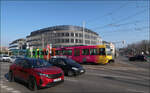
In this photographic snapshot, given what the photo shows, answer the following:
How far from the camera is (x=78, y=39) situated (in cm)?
7069

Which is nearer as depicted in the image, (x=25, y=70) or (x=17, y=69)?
(x=25, y=70)

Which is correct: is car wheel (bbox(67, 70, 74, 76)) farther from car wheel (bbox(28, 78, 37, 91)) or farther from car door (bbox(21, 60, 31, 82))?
car wheel (bbox(28, 78, 37, 91))

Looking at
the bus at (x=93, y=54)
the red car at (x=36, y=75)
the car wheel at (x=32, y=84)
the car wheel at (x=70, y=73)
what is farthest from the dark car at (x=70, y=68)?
the bus at (x=93, y=54)

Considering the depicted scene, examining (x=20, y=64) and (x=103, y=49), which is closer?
(x=20, y=64)

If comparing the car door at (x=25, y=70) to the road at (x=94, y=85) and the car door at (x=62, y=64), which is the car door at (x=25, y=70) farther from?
the car door at (x=62, y=64)

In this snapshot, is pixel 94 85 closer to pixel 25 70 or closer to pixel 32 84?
pixel 32 84

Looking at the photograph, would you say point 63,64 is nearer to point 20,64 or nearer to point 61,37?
point 20,64

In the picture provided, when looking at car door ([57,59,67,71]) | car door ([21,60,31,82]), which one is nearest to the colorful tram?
car door ([57,59,67,71])

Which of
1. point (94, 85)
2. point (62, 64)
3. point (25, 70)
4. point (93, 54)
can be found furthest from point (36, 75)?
point (93, 54)

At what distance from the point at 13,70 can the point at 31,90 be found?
2599 millimetres

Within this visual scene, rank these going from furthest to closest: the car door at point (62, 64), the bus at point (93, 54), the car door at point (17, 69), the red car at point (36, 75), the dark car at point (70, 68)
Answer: the bus at point (93, 54) < the car door at point (62, 64) < the dark car at point (70, 68) < the car door at point (17, 69) < the red car at point (36, 75)

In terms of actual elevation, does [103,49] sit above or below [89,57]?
above

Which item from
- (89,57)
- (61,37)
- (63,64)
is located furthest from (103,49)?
(61,37)

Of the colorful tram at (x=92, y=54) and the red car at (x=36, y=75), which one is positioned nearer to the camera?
the red car at (x=36, y=75)
